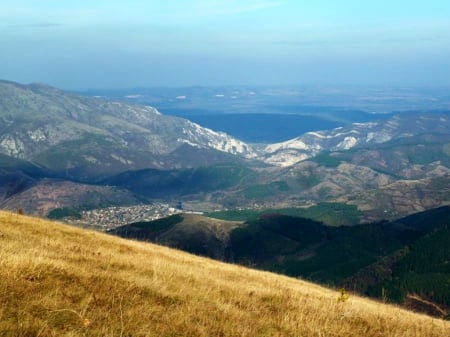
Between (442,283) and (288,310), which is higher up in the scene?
(288,310)

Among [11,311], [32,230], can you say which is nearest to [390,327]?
[11,311]

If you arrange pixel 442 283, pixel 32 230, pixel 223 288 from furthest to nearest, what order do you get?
pixel 442 283 → pixel 32 230 → pixel 223 288

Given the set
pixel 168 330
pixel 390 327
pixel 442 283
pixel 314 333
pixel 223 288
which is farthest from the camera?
pixel 442 283

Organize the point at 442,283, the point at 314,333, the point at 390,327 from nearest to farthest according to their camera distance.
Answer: the point at 314,333 → the point at 390,327 → the point at 442,283

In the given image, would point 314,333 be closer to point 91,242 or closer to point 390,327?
Result: point 390,327

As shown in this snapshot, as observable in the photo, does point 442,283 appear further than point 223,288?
Yes

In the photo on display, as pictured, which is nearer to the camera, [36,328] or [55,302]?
[36,328]

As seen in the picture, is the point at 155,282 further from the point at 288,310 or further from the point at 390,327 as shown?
the point at 390,327

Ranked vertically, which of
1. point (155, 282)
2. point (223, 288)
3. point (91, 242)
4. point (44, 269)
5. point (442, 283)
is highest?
point (44, 269)

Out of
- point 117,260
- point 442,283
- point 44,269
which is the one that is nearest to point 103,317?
point 44,269
